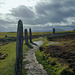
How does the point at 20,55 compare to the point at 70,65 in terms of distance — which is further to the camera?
the point at 70,65

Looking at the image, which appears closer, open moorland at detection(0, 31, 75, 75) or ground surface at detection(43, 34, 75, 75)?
ground surface at detection(43, 34, 75, 75)

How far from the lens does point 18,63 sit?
535 inches

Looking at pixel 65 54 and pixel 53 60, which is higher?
pixel 65 54

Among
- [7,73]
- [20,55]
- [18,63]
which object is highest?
[20,55]

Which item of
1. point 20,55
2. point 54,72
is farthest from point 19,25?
point 54,72

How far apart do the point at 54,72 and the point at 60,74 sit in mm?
1444

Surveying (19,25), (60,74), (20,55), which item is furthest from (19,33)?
(60,74)

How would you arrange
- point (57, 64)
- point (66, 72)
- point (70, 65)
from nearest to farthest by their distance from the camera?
point (66, 72) < point (70, 65) < point (57, 64)

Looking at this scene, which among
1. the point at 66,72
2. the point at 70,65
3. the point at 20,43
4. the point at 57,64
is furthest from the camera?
the point at 57,64

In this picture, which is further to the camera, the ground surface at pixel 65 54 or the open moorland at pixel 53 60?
the open moorland at pixel 53 60

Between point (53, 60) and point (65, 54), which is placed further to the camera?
point (65, 54)

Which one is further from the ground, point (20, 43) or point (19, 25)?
point (19, 25)

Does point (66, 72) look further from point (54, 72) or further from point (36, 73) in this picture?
point (36, 73)

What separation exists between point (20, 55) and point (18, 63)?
1034 millimetres
